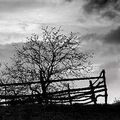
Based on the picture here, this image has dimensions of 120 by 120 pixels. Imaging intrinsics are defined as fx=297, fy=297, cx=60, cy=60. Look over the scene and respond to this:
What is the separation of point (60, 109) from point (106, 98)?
Result: 5044mm

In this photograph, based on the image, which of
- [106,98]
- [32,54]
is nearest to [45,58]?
[32,54]

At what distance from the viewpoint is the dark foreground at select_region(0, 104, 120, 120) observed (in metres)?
13.9

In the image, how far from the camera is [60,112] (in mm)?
14836

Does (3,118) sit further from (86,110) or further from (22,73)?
(22,73)

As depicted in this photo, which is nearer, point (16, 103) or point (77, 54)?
point (16, 103)

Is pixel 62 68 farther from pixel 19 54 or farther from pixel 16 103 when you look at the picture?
pixel 16 103

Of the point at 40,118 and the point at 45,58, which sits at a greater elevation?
the point at 45,58

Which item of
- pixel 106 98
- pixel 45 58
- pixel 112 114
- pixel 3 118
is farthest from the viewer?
pixel 45 58

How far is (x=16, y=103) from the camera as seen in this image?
54.6 ft

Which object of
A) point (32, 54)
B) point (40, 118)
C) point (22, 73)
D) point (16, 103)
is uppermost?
point (32, 54)

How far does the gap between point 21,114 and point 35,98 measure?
9.09 ft

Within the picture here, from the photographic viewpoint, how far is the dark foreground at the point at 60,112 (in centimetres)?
1395

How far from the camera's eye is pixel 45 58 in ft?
100

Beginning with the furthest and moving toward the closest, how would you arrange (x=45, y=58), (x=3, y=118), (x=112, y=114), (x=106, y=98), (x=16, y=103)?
(x=45, y=58)
(x=106, y=98)
(x=16, y=103)
(x=112, y=114)
(x=3, y=118)
